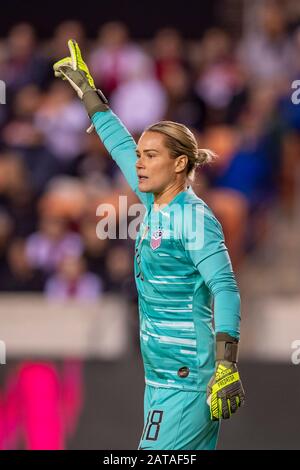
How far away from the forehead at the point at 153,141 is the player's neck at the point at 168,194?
0.20 m

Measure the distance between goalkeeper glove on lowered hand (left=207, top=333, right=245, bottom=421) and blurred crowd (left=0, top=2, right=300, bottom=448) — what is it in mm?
3857

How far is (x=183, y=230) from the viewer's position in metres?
5.09

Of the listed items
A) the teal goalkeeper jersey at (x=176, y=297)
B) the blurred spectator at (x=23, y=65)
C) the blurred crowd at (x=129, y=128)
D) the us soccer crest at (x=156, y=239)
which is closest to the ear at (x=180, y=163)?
the teal goalkeeper jersey at (x=176, y=297)

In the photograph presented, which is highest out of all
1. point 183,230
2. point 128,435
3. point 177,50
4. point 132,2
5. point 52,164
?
point 132,2

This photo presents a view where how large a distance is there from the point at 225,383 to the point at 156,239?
751 mm

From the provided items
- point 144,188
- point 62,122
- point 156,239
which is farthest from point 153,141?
point 62,122

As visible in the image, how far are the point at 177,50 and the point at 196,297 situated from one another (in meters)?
6.85

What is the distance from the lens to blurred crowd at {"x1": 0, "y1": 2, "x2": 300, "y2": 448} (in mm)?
9531

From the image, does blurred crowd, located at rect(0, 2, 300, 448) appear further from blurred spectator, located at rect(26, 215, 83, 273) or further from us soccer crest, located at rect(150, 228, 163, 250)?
us soccer crest, located at rect(150, 228, 163, 250)

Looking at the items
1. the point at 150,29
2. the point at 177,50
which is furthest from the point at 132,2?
the point at 177,50

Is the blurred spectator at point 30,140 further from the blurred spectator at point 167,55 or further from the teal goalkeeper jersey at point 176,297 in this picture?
the teal goalkeeper jersey at point 176,297

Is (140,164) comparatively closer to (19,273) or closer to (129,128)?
(19,273)

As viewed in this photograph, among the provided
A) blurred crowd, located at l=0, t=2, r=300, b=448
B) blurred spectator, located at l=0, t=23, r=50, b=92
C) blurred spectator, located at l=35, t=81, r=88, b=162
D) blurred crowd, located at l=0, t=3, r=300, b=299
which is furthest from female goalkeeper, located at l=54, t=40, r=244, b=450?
blurred spectator, located at l=0, t=23, r=50, b=92

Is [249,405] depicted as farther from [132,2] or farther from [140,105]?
[132,2]
